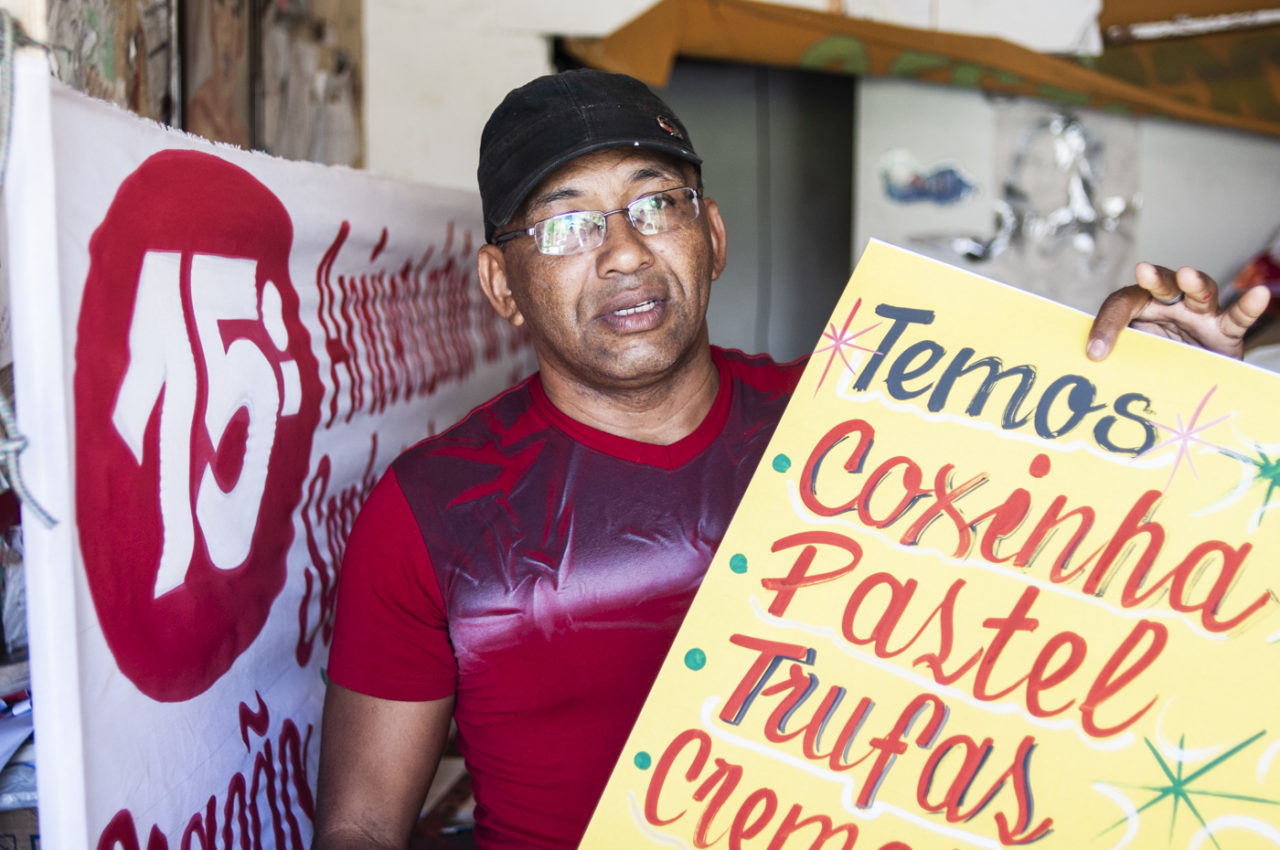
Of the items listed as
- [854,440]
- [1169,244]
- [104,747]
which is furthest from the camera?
[1169,244]

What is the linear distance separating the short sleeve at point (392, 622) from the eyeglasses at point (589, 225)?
44 cm

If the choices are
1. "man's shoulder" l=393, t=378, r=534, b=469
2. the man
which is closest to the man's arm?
the man

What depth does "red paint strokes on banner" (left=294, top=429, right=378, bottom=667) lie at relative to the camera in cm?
152

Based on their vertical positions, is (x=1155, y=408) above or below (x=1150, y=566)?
above

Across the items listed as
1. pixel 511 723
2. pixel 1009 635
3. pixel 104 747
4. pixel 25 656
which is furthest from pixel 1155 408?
pixel 25 656

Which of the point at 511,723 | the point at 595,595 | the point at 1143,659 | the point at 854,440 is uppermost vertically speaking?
the point at 854,440

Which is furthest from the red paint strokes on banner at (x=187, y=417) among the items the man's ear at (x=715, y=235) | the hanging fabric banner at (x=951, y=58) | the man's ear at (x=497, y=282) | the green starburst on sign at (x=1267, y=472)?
the hanging fabric banner at (x=951, y=58)

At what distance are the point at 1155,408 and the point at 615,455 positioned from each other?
0.71 metres

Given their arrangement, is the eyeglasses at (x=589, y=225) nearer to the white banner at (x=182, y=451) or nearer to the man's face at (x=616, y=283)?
the man's face at (x=616, y=283)

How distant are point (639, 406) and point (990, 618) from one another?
2.04ft

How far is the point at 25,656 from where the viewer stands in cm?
115

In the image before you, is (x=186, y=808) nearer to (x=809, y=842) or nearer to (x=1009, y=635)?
(x=809, y=842)

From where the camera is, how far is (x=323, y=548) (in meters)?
1.59

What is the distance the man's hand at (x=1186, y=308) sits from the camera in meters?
1.21
